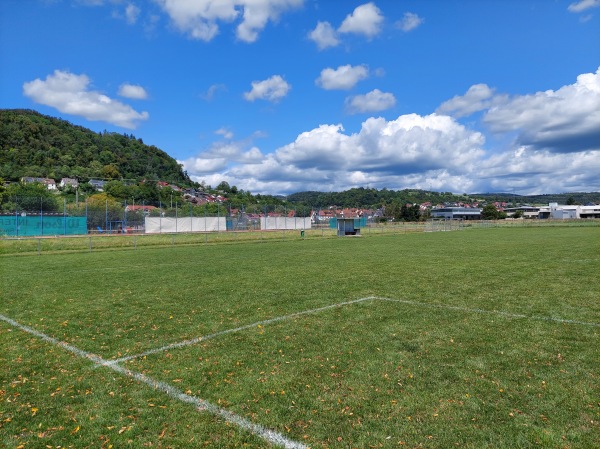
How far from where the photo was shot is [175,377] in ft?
16.7

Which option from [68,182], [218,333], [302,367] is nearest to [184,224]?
[218,333]

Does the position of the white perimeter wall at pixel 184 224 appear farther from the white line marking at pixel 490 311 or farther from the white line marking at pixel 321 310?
the white line marking at pixel 490 311

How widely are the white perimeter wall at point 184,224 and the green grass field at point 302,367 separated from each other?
110ft

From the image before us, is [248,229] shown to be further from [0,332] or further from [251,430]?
[251,430]

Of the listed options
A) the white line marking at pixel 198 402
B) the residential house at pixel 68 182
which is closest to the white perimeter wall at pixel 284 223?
the white line marking at pixel 198 402

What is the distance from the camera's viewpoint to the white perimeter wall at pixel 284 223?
179 feet

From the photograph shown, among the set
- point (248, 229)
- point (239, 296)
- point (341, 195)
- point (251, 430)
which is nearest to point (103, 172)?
point (248, 229)

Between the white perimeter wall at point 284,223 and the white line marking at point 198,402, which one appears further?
the white perimeter wall at point 284,223

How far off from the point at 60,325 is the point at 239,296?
3.97 metres

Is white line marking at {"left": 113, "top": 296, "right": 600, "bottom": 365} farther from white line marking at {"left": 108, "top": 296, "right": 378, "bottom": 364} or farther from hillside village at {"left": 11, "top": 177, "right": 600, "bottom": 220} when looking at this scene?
hillside village at {"left": 11, "top": 177, "right": 600, "bottom": 220}

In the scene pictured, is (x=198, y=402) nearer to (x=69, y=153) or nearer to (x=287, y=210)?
(x=287, y=210)

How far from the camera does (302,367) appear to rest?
5371 millimetres

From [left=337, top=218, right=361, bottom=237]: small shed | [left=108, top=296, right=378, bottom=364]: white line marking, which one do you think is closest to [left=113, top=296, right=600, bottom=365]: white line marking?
[left=108, top=296, right=378, bottom=364]: white line marking

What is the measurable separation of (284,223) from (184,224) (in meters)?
15.5
